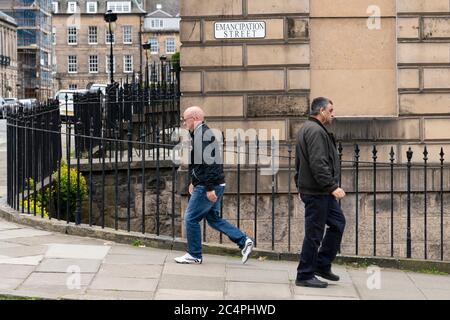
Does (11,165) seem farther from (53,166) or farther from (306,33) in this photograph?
(306,33)

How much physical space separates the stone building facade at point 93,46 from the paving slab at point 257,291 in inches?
3936

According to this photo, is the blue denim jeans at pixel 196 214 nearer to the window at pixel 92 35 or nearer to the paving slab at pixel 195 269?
the paving slab at pixel 195 269

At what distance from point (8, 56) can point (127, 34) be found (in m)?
15.4

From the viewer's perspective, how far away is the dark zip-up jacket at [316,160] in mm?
8555

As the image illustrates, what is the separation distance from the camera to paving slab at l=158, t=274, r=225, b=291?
8.61m

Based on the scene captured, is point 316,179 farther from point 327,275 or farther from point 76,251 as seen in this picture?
point 76,251

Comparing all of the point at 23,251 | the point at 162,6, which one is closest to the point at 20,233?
the point at 23,251

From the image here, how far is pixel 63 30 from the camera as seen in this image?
110812 millimetres

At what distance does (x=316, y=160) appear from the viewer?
8.55m

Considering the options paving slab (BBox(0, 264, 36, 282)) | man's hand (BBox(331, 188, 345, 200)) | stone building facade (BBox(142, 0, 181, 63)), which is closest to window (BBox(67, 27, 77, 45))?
stone building facade (BBox(142, 0, 181, 63))

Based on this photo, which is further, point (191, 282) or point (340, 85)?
point (340, 85)

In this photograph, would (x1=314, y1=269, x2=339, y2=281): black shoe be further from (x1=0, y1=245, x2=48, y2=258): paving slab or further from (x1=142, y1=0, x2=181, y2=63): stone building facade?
(x1=142, y1=0, x2=181, y2=63): stone building facade

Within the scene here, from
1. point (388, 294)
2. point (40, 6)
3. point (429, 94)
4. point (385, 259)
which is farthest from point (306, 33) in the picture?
point (40, 6)

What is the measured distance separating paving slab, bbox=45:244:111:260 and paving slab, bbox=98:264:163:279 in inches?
18.8
